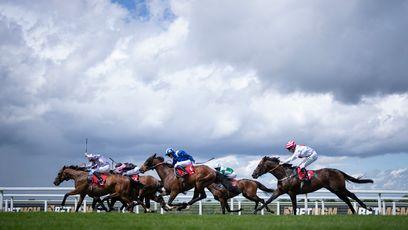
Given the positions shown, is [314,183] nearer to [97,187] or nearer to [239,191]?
[239,191]

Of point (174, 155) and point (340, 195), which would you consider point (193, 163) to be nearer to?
point (174, 155)

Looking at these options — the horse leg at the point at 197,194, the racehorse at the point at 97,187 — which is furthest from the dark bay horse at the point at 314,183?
the racehorse at the point at 97,187

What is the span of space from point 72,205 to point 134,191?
6638mm

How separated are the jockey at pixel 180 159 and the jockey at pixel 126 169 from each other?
162 centimetres

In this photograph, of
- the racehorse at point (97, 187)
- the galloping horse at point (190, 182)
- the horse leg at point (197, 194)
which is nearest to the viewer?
the galloping horse at point (190, 182)

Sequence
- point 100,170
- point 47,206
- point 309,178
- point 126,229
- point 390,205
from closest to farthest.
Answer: point 126,229
point 309,178
point 100,170
point 390,205
point 47,206

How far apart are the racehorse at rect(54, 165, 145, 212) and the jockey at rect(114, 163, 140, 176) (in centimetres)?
77

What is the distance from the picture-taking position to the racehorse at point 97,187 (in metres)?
18.0

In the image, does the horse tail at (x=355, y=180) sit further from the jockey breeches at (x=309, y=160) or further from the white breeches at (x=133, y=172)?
the white breeches at (x=133, y=172)

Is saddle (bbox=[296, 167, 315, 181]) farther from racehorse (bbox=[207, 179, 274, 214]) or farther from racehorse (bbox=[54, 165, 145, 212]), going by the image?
racehorse (bbox=[54, 165, 145, 212])

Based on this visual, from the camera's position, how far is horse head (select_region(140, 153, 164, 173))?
18.3m

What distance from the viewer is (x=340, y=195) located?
653 inches

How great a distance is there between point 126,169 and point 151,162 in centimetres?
132

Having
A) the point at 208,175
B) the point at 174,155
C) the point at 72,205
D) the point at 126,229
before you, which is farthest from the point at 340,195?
the point at 72,205
